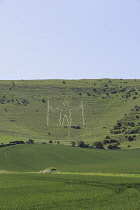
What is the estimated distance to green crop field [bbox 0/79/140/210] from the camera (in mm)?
28656

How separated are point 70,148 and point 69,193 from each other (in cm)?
6810

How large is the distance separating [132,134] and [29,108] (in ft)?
201

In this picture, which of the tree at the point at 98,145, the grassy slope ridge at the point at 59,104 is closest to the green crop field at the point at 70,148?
the grassy slope ridge at the point at 59,104

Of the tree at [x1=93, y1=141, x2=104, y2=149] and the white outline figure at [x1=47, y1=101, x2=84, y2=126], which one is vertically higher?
the white outline figure at [x1=47, y1=101, x2=84, y2=126]

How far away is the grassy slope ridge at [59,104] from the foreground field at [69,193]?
78331 mm

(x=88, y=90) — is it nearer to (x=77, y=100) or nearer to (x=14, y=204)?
(x=77, y=100)

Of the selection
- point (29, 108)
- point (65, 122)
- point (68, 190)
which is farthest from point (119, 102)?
point (68, 190)

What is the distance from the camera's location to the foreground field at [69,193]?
1017 inches

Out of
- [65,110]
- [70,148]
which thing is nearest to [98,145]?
[70,148]

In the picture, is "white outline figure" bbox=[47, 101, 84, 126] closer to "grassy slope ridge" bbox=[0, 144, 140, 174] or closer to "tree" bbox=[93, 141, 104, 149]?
"tree" bbox=[93, 141, 104, 149]

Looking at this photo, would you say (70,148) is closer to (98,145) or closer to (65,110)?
(98,145)

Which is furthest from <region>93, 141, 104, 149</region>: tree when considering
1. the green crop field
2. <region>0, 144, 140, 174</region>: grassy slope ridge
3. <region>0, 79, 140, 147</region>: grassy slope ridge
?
<region>0, 144, 140, 174</region>: grassy slope ridge

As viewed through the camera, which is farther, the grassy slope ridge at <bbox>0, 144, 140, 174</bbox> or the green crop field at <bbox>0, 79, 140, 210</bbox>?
the grassy slope ridge at <bbox>0, 144, 140, 174</bbox>

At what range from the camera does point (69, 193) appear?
29.9 metres
